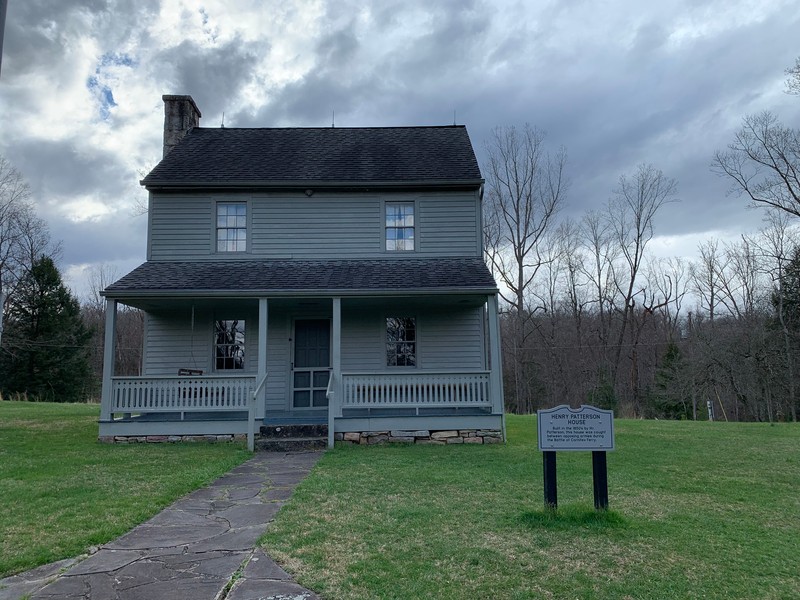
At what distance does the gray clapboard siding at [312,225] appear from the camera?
1309 centimetres

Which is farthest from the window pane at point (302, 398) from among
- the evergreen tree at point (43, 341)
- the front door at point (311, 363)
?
the evergreen tree at point (43, 341)

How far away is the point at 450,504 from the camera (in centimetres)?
584

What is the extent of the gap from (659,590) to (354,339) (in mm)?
9858

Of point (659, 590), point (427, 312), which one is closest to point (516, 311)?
point (427, 312)

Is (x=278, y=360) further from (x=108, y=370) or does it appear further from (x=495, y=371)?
(x=495, y=371)

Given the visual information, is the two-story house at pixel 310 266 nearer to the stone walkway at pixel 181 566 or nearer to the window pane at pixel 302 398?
the window pane at pixel 302 398

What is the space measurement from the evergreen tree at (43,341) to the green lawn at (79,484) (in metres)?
21.8

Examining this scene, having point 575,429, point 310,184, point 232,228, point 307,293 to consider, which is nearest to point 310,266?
point 307,293

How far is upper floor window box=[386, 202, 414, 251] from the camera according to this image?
1333 centimetres

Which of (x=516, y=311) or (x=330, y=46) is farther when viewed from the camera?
(x=516, y=311)

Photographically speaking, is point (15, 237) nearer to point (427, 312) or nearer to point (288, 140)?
point (288, 140)

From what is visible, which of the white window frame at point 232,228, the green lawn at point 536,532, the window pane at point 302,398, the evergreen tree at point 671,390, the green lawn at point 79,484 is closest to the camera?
the green lawn at point 536,532

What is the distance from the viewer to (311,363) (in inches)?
509

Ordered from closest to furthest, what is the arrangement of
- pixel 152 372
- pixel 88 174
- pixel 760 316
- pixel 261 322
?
1. pixel 261 322
2. pixel 152 372
3. pixel 88 174
4. pixel 760 316
